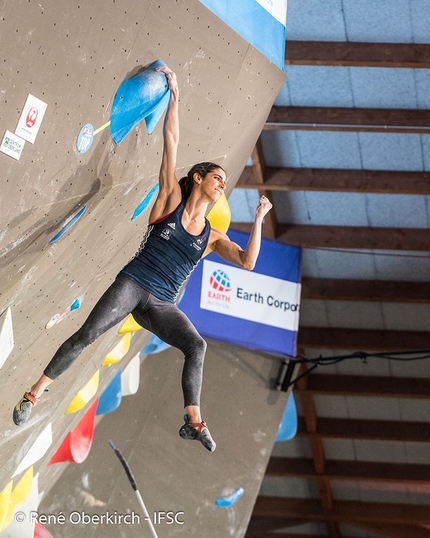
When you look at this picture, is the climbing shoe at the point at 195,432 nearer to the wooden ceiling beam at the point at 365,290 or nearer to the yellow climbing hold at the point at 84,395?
the yellow climbing hold at the point at 84,395

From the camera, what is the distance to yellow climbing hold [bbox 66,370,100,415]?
255 inches

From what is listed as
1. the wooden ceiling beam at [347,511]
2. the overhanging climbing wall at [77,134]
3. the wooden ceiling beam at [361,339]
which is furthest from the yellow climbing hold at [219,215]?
the wooden ceiling beam at [347,511]

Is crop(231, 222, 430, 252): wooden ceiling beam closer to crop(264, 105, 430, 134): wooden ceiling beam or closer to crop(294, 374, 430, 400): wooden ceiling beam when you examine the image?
crop(264, 105, 430, 134): wooden ceiling beam

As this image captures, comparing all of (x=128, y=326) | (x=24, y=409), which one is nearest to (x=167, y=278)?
(x=24, y=409)

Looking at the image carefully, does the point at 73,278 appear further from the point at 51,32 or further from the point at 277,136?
the point at 277,136

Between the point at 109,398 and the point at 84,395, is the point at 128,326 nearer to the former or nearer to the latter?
the point at 84,395

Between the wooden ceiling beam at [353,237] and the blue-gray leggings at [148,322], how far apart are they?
6.49m

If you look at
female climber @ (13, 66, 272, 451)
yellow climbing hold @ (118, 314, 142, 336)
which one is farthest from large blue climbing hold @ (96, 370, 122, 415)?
female climber @ (13, 66, 272, 451)

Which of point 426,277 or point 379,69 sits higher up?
point 379,69

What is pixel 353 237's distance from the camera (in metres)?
10.4

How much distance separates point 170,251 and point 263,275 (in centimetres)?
481

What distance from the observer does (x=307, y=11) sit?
291 inches

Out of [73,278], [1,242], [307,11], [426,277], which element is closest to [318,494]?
[426,277]

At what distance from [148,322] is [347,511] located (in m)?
16.3
